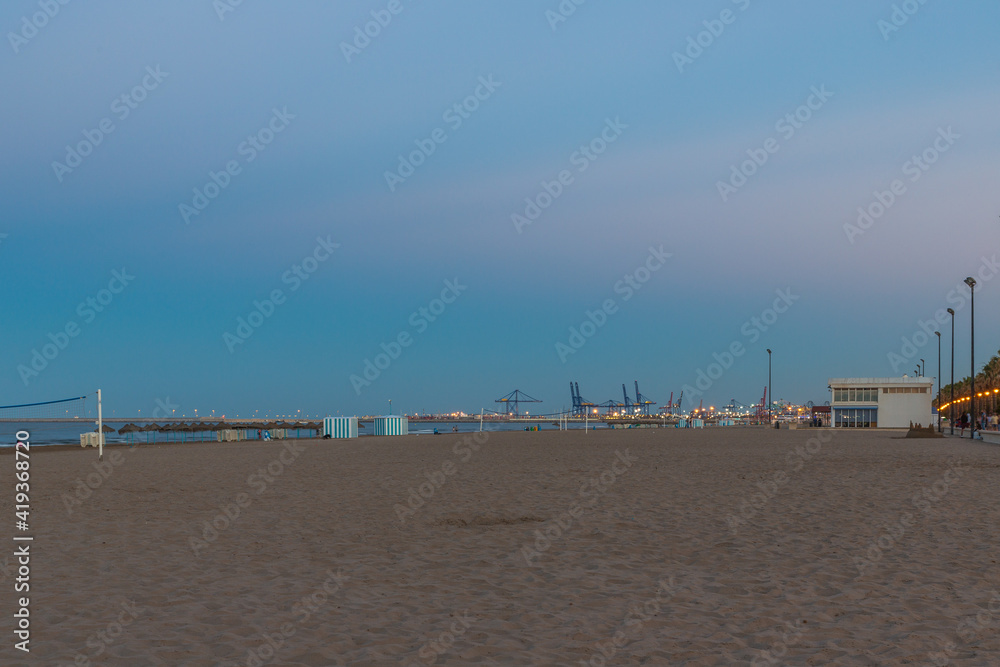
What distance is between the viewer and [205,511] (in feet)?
48.6

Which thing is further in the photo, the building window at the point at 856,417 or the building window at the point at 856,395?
the building window at the point at 856,395

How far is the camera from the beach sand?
6547mm

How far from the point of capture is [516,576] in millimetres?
9219

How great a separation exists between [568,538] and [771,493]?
23.3ft

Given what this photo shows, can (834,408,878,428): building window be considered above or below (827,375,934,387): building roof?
below

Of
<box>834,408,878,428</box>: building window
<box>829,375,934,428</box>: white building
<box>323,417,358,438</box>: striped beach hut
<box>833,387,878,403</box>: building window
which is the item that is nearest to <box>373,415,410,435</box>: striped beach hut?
<box>323,417,358,438</box>: striped beach hut

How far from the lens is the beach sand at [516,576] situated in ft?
21.5

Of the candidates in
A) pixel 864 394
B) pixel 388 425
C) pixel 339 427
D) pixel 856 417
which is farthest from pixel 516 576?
pixel 864 394

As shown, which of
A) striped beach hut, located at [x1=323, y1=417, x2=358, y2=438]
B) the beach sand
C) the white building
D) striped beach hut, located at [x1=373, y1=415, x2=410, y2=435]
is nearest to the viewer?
the beach sand

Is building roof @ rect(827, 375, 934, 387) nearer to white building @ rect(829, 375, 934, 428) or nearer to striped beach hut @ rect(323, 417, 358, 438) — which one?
white building @ rect(829, 375, 934, 428)

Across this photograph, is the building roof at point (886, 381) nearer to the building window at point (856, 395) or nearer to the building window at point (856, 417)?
the building window at point (856, 395)

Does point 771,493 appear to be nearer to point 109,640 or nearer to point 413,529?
point 413,529

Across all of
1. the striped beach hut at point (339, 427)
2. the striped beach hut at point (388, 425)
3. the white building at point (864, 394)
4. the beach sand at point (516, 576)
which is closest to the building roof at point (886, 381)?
the white building at point (864, 394)

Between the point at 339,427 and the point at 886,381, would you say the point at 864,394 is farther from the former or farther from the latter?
the point at 339,427
